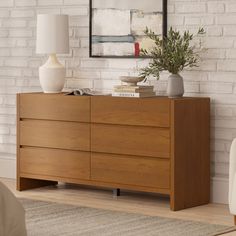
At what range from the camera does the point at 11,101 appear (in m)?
7.50

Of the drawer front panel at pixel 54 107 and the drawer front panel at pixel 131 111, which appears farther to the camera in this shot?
the drawer front panel at pixel 54 107

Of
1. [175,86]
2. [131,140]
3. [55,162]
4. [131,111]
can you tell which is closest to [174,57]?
[175,86]

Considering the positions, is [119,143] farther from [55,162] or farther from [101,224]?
[101,224]

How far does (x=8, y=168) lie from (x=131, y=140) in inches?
65.6

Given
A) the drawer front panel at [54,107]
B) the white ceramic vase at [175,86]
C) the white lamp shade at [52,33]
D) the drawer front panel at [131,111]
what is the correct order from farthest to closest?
1. the white lamp shade at [52,33]
2. the drawer front panel at [54,107]
3. the white ceramic vase at [175,86]
4. the drawer front panel at [131,111]

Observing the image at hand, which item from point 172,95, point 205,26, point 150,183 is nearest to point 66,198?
point 150,183

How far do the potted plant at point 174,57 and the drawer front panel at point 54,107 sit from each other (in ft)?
1.73

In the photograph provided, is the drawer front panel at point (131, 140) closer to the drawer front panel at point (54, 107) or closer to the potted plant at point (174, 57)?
the drawer front panel at point (54, 107)

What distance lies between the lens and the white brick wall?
20.7 ft

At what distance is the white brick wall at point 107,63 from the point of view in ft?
20.7

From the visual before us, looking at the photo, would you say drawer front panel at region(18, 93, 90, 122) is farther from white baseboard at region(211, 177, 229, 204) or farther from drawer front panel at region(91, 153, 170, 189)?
white baseboard at region(211, 177, 229, 204)

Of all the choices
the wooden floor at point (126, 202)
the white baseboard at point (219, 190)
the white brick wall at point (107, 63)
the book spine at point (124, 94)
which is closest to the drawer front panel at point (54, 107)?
the book spine at point (124, 94)

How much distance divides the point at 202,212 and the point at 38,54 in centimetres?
216

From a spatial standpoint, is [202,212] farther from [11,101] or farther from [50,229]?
[11,101]
